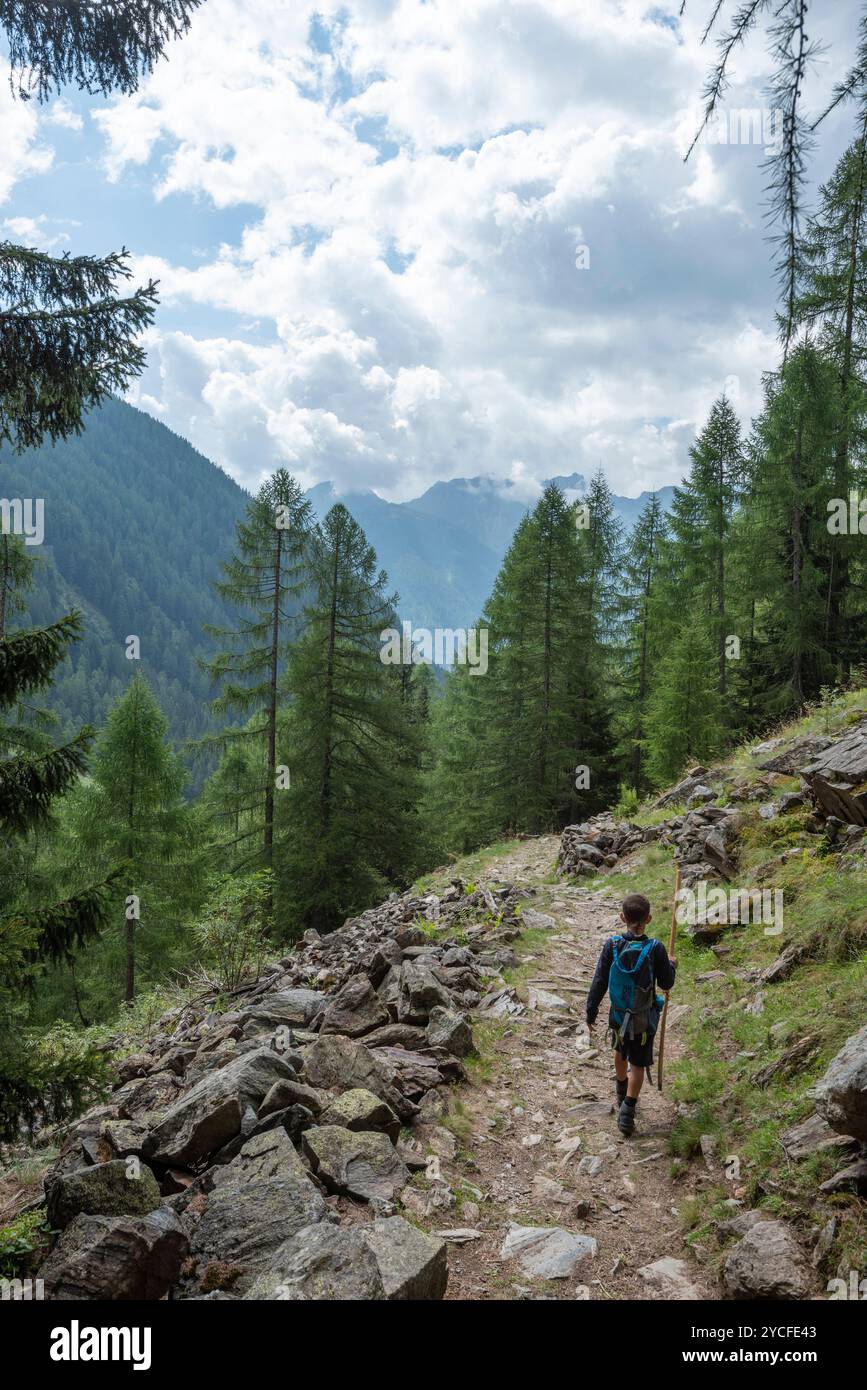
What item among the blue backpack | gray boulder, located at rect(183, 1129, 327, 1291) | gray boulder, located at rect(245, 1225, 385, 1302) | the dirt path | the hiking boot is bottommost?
the dirt path

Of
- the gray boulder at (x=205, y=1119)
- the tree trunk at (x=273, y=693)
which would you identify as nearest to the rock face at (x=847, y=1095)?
the gray boulder at (x=205, y=1119)

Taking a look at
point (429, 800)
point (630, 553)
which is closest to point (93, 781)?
point (429, 800)

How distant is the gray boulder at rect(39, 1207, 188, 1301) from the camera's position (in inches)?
145

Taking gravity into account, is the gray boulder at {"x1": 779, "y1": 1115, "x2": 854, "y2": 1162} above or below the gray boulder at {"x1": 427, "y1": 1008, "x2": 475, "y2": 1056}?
above

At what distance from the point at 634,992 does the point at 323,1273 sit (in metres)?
3.27

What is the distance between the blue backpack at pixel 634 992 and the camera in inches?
234

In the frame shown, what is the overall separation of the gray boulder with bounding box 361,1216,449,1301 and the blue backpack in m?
2.49

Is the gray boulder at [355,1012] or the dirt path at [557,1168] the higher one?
the gray boulder at [355,1012]

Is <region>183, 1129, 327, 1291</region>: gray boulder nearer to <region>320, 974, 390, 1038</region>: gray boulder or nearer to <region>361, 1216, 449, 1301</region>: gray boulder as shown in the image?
<region>361, 1216, 449, 1301</region>: gray boulder

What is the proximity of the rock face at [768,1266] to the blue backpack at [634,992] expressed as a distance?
1845 millimetres

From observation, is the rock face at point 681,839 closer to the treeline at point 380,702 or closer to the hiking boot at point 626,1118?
the hiking boot at point 626,1118

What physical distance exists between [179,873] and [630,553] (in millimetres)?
26352

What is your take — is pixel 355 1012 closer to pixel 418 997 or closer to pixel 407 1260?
pixel 418 997

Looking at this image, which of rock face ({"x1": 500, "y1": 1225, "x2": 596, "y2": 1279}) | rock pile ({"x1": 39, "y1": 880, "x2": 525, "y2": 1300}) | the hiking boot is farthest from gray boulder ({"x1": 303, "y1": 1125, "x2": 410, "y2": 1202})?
the hiking boot
